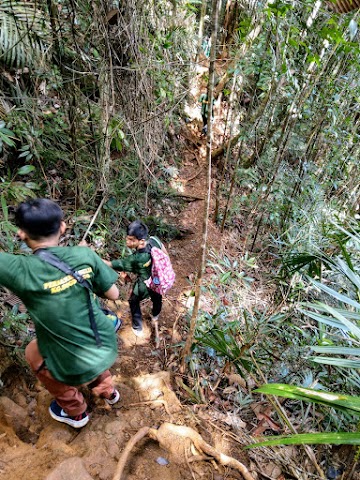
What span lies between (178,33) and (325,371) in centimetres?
581

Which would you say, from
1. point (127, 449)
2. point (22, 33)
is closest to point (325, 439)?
point (127, 449)

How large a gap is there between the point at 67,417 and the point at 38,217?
1474 millimetres

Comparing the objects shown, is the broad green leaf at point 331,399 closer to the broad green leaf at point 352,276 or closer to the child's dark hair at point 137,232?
the broad green leaf at point 352,276

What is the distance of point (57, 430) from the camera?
220 cm

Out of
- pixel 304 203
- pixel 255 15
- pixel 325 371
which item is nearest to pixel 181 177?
pixel 304 203

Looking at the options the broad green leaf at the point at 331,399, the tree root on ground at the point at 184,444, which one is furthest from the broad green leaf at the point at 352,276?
the tree root on ground at the point at 184,444

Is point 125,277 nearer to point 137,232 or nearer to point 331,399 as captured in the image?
point 137,232

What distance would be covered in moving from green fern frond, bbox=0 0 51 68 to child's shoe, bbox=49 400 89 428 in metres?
3.04

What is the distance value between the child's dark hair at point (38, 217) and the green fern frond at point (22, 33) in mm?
2085

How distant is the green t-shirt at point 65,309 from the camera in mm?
1648

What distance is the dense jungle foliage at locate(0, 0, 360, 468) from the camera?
2.80 meters

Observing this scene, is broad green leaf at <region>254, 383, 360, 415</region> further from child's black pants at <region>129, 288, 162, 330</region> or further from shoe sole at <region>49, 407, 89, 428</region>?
child's black pants at <region>129, 288, 162, 330</region>

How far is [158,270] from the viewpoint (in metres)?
3.12

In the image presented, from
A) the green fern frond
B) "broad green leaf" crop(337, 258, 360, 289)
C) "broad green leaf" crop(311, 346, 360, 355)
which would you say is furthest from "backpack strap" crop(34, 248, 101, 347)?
the green fern frond
